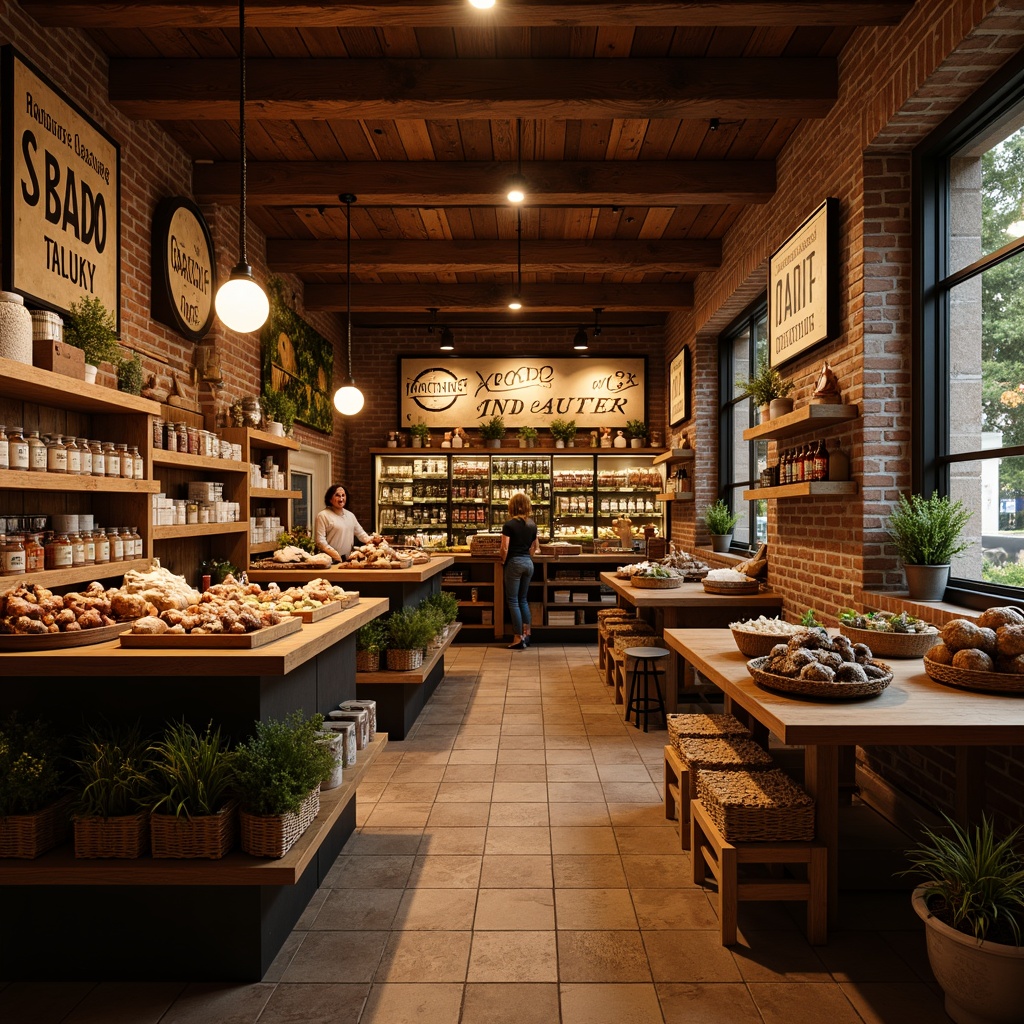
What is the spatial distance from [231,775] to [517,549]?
5.95m

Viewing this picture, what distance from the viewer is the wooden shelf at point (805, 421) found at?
4.23 metres

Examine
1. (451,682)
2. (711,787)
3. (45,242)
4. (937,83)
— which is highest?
(937,83)

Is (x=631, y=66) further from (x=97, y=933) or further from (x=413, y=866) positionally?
(x=97, y=933)

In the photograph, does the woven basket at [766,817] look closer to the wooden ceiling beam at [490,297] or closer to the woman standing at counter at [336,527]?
the woman standing at counter at [336,527]

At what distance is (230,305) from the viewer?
3584 mm

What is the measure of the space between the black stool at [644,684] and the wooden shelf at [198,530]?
296 cm

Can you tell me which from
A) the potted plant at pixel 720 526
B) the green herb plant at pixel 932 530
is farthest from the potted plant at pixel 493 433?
the green herb plant at pixel 932 530

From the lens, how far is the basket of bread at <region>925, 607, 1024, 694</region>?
8.51 ft

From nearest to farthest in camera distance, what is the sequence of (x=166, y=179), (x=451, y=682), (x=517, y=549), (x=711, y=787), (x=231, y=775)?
(x=231, y=775)
(x=711, y=787)
(x=166, y=179)
(x=451, y=682)
(x=517, y=549)

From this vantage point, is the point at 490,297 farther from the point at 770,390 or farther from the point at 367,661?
the point at 367,661

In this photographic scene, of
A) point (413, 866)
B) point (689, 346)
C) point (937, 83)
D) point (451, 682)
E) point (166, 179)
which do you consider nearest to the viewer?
point (413, 866)

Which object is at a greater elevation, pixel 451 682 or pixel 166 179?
pixel 166 179

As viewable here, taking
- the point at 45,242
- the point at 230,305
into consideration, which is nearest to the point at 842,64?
the point at 230,305

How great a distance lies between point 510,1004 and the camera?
2318mm
